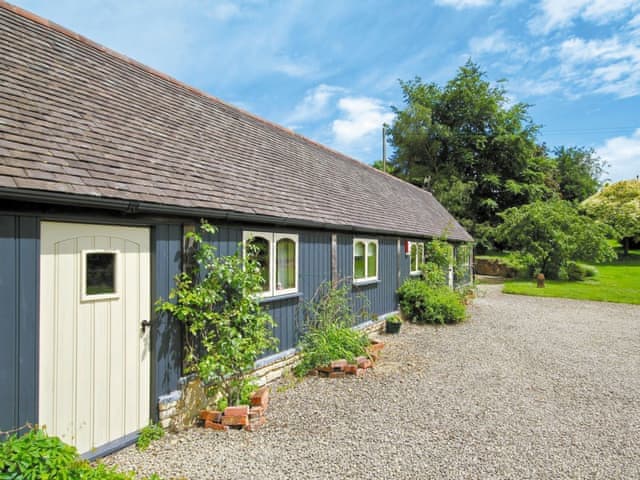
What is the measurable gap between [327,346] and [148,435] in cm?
347

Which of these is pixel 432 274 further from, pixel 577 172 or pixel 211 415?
pixel 577 172

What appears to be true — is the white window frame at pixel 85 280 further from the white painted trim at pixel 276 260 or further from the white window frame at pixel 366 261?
the white window frame at pixel 366 261

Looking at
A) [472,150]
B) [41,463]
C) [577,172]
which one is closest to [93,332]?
[41,463]

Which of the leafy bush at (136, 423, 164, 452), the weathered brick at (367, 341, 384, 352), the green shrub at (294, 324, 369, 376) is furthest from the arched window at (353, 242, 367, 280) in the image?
the leafy bush at (136, 423, 164, 452)

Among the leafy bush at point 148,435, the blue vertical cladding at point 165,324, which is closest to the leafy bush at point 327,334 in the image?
the blue vertical cladding at point 165,324

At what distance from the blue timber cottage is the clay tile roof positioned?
2cm

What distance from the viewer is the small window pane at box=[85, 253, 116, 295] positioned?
3.87m

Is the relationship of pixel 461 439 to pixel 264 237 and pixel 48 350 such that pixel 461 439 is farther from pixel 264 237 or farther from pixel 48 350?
pixel 48 350

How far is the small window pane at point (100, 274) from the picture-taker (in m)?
3.87

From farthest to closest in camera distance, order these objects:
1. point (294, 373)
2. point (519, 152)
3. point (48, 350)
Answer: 1. point (519, 152)
2. point (294, 373)
3. point (48, 350)

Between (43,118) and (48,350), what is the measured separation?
2.62 metres

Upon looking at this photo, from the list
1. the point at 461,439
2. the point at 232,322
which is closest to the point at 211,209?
the point at 232,322

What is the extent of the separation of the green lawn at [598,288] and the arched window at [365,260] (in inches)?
459

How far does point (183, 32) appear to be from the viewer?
7.66 m
